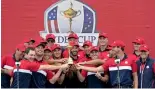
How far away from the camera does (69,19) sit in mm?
8438

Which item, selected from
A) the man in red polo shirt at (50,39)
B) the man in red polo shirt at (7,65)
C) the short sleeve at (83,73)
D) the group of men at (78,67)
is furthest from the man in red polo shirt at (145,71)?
the man in red polo shirt at (7,65)

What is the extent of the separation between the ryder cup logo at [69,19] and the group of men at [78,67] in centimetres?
88

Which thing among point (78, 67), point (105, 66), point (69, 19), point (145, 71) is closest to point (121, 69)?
point (105, 66)

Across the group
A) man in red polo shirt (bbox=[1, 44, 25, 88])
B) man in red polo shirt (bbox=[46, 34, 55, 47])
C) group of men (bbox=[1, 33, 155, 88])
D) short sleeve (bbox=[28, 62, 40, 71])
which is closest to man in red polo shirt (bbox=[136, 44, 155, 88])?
group of men (bbox=[1, 33, 155, 88])

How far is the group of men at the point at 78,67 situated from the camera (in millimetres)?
6715

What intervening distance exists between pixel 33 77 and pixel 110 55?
107 centimetres

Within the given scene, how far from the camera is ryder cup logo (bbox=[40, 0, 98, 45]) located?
27.3ft

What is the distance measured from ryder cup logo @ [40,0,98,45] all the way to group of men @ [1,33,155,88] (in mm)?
879

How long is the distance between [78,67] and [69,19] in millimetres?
1568

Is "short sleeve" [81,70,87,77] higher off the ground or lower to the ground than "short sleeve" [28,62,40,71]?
lower

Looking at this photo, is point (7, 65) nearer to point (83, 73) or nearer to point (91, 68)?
point (83, 73)

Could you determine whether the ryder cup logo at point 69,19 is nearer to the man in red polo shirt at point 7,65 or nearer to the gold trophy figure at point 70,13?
the gold trophy figure at point 70,13

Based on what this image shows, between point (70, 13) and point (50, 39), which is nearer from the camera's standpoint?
point (50, 39)

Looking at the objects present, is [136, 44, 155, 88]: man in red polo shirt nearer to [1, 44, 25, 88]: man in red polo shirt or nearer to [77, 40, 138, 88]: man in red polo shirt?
[77, 40, 138, 88]: man in red polo shirt
